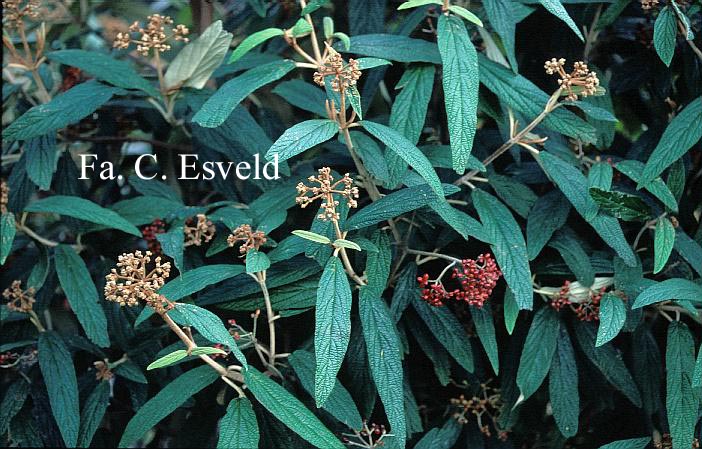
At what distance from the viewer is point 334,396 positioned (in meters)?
1.00

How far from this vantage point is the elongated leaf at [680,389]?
3.18ft

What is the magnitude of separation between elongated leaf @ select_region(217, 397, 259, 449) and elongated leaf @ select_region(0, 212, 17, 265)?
42cm

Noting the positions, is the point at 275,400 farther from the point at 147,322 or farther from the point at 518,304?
the point at 147,322

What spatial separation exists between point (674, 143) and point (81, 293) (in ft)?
2.66

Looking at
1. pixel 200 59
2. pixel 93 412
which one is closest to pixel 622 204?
pixel 200 59

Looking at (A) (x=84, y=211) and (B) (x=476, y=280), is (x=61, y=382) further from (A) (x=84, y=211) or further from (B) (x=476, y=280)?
(B) (x=476, y=280)

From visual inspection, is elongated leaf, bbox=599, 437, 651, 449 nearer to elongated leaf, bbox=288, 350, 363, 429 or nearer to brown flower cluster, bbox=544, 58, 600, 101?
elongated leaf, bbox=288, 350, 363, 429

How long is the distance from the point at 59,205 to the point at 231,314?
0.29 meters

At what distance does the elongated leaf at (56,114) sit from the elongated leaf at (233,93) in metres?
0.25

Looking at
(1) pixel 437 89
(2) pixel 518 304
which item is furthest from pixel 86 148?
(2) pixel 518 304

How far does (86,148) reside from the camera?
60.5 inches

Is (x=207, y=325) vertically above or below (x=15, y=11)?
below

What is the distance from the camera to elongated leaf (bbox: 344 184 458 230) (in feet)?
3.09

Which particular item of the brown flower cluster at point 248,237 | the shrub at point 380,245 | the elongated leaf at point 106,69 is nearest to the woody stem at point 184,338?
the shrub at point 380,245
